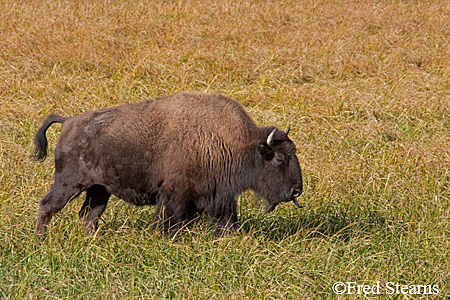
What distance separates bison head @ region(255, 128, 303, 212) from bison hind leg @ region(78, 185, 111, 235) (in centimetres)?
139

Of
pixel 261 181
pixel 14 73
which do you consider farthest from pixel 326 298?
pixel 14 73

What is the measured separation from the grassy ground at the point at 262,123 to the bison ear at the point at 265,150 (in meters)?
0.66

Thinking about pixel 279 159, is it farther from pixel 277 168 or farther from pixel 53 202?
→ pixel 53 202

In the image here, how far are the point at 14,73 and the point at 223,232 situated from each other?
5.41 m

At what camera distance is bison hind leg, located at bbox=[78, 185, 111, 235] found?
532 centimetres

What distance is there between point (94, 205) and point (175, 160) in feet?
3.11

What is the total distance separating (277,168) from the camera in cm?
518

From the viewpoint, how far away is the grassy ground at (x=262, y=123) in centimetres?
429

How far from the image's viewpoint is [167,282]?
4164mm

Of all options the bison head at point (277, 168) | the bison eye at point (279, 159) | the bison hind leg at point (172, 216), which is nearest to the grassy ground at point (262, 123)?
the bison hind leg at point (172, 216)

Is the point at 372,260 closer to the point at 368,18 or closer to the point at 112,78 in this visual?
the point at 112,78

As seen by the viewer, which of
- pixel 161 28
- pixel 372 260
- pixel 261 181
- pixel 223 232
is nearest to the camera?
pixel 372 260

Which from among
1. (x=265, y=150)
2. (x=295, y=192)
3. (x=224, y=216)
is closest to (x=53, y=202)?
(x=224, y=216)

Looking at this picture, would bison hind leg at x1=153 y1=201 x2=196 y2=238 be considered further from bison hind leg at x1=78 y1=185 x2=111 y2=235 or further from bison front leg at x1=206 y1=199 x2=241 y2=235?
bison hind leg at x1=78 y1=185 x2=111 y2=235
